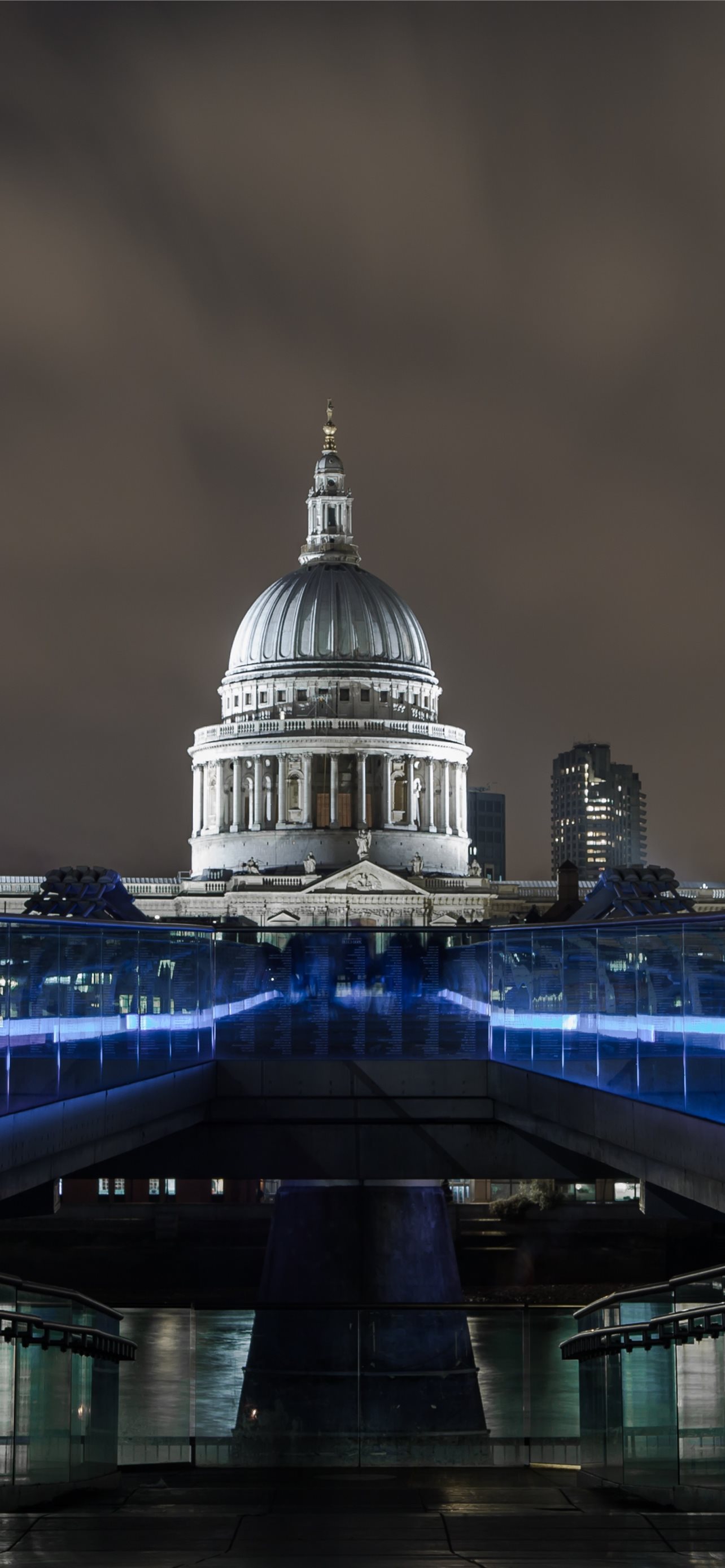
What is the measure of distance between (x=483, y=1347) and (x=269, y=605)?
169 m

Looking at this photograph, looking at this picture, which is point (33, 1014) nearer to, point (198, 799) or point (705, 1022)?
point (705, 1022)

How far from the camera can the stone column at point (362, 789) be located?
590ft

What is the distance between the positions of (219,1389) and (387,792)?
155756 mm

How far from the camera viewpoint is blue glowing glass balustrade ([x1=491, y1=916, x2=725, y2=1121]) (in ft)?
67.9

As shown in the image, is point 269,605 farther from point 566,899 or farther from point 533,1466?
point 533,1466

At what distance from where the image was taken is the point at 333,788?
181625 mm

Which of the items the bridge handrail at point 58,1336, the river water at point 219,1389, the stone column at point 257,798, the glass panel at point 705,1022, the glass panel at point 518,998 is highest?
the stone column at point 257,798

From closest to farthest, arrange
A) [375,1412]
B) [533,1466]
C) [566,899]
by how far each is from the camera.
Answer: [533,1466], [375,1412], [566,899]

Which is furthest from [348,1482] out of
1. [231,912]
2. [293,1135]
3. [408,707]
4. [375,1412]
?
[408,707]

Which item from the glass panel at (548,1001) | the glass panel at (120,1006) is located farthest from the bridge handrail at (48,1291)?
the glass panel at (548,1001)

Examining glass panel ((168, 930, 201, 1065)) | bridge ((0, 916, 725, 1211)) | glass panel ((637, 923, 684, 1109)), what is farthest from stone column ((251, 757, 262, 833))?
glass panel ((637, 923, 684, 1109))

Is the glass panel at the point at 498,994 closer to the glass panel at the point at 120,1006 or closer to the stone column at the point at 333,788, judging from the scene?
the glass panel at the point at 120,1006

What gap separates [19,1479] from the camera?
1891cm

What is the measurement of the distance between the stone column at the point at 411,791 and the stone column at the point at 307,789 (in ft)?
28.9
